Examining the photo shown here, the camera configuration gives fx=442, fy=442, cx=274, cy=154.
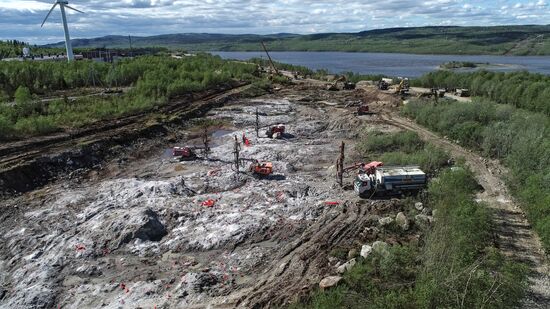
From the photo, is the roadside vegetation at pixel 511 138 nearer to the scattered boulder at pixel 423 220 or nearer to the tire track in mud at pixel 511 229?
the tire track in mud at pixel 511 229

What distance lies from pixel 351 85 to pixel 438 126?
24.5m

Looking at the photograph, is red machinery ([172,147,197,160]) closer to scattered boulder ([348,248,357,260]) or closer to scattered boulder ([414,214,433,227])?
scattered boulder ([348,248,357,260])

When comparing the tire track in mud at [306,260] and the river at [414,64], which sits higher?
the river at [414,64]

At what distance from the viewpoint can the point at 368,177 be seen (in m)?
22.7

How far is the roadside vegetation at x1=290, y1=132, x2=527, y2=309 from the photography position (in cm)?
1197

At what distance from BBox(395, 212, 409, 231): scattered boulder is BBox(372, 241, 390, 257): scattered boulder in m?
2.50

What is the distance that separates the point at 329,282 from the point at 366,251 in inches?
103

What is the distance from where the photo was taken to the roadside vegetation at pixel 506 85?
38438 mm

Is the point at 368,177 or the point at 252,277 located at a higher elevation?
the point at 368,177

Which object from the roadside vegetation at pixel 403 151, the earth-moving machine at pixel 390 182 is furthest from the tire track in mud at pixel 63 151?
the earth-moving machine at pixel 390 182

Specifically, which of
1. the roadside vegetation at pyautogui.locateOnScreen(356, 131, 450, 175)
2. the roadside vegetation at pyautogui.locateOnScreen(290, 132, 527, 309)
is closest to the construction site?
the roadside vegetation at pyautogui.locateOnScreen(290, 132, 527, 309)

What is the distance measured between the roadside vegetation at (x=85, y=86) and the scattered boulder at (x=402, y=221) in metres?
26.2

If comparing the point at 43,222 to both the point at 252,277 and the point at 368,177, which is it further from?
the point at 368,177

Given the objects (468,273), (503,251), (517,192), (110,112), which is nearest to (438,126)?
(517,192)
